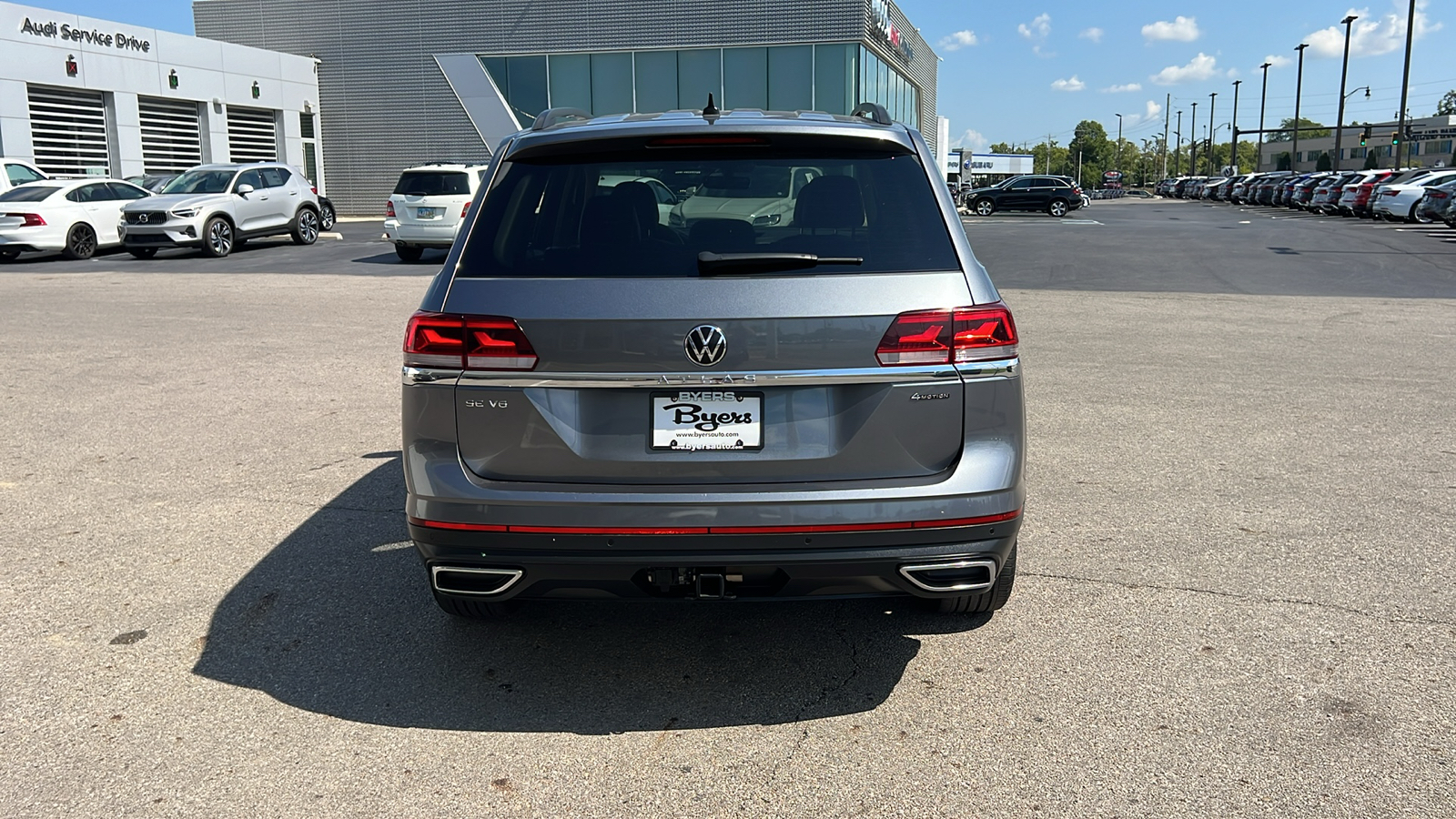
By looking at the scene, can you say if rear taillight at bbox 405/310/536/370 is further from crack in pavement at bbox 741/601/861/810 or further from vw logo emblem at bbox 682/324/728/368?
crack in pavement at bbox 741/601/861/810

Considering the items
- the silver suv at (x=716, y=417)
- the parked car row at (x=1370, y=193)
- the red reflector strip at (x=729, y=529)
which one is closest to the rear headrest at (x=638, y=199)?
the silver suv at (x=716, y=417)

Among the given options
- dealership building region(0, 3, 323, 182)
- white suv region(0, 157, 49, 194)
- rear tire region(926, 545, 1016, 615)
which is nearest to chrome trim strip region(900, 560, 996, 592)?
rear tire region(926, 545, 1016, 615)

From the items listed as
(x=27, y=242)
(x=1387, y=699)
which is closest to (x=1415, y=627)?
(x=1387, y=699)

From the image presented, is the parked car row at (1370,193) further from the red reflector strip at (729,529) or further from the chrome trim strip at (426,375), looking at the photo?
the chrome trim strip at (426,375)

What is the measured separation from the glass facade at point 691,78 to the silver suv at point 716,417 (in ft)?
121

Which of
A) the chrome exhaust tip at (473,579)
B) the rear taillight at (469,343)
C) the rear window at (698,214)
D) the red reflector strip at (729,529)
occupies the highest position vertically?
the rear window at (698,214)

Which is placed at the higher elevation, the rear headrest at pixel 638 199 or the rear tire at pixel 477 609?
the rear headrest at pixel 638 199

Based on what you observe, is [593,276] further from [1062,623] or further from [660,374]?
[1062,623]

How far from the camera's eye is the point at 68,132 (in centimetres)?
3316

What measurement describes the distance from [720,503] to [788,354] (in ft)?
1.47

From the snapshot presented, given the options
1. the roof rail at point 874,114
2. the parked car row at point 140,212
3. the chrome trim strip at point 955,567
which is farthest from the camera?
the parked car row at point 140,212

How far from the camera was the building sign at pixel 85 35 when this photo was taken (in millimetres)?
31281

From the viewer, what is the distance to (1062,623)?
13.7ft

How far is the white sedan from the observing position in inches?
848
